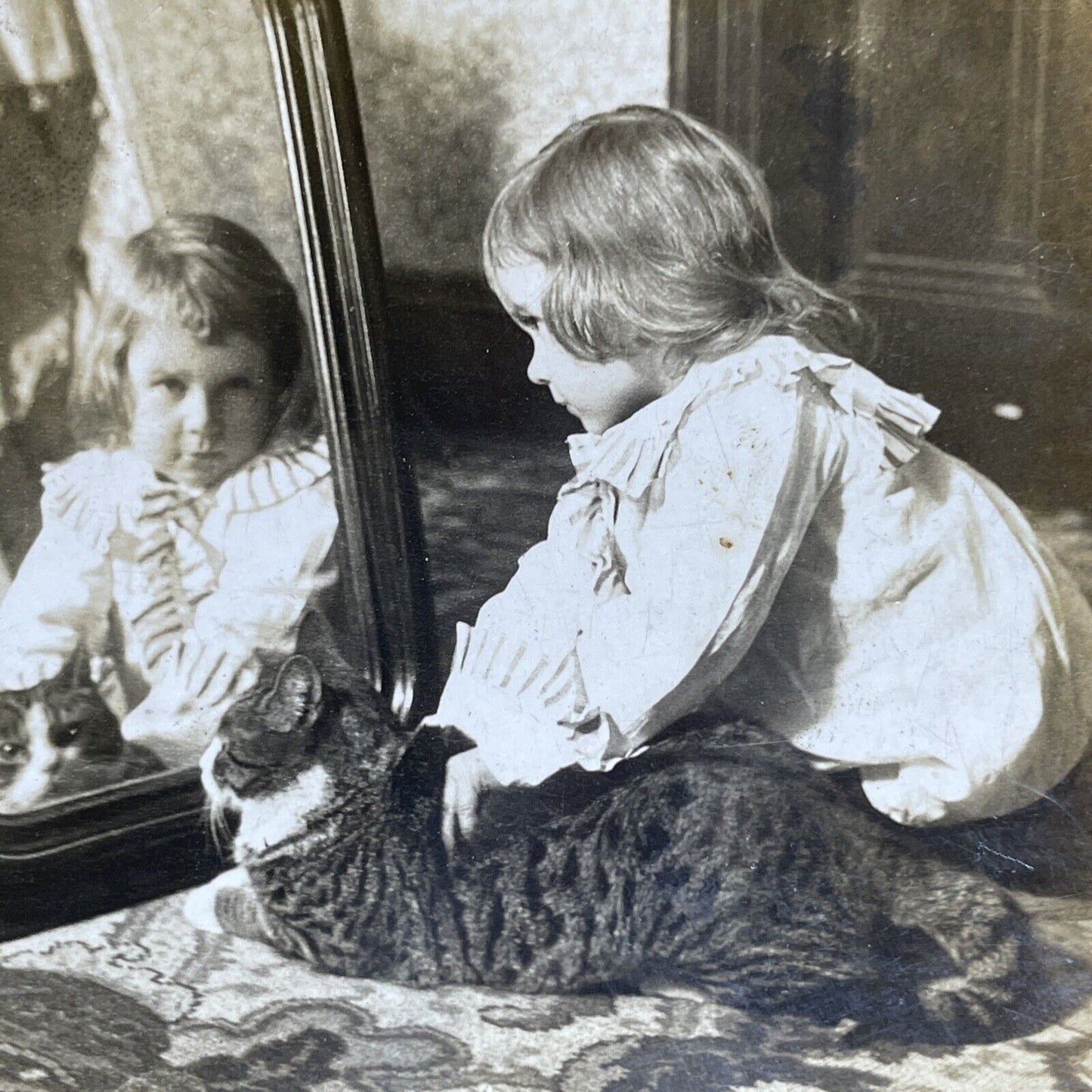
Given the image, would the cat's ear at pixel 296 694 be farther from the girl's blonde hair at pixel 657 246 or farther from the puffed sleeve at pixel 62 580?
the girl's blonde hair at pixel 657 246

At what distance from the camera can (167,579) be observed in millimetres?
2471

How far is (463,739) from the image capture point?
2.44m

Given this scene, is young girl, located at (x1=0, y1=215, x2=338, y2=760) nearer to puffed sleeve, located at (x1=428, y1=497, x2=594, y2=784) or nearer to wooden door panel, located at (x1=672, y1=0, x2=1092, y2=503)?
puffed sleeve, located at (x1=428, y1=497, x2=594, y2=784)

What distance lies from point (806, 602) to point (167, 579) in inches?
54.6

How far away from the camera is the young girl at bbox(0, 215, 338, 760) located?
2.30m

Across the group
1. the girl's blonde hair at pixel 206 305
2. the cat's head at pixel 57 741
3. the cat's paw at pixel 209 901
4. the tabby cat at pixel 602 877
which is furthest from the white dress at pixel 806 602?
the cat's head at pixel 57 741

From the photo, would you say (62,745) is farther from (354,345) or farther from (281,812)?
(354,345)

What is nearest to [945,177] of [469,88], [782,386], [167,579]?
[782,386]

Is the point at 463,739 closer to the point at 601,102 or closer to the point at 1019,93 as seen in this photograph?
the point at 601,102

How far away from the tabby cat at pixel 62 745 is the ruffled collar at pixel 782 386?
134 cm

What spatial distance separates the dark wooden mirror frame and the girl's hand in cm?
15

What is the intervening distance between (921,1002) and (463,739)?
116 cm

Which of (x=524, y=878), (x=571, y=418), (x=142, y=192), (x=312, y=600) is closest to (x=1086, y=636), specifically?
(x=571, y=418)

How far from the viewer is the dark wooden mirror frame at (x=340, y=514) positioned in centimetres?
218
